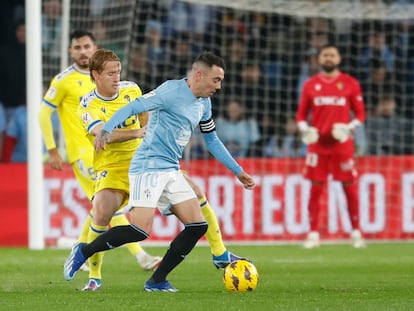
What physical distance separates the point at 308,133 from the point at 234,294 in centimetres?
618

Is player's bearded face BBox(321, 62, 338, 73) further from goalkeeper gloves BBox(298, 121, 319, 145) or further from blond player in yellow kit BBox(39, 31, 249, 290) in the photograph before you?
blond player in yellow kit BBox(39, 31, 249, 290)

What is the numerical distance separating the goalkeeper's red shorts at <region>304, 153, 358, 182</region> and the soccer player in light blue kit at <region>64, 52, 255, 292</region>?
19.5ft

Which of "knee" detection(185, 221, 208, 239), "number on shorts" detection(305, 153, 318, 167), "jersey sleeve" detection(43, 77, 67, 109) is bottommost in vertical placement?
"knee" detection(185, 221, 208, 239)

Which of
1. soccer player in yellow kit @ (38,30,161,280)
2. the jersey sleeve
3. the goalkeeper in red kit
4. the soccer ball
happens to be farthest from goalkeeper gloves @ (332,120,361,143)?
the soccer ball

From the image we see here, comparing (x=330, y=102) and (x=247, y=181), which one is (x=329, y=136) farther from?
(x=247, y=181)

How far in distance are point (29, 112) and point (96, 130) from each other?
17.4 feet

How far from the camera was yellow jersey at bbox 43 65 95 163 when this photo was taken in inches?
438

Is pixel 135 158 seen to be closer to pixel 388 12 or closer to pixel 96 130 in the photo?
pixel 96 130

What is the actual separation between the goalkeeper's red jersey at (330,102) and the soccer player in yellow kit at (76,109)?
4045 mm

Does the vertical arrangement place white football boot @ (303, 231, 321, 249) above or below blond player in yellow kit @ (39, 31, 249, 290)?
below

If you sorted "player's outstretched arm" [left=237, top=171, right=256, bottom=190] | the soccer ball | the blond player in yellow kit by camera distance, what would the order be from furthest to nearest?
1. the blond player in yellow kit
2. "player's outstretched arm" [left=237, top=171, right=256, bottom=190]
3. the soccer ball

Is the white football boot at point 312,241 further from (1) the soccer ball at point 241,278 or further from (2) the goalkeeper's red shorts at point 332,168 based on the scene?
(1) the soccer ball at point 241,278

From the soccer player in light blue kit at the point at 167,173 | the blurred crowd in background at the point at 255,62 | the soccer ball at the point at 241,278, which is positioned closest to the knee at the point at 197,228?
the soccer player in light blue kit at the point at 167,173

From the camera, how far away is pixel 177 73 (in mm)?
17906
